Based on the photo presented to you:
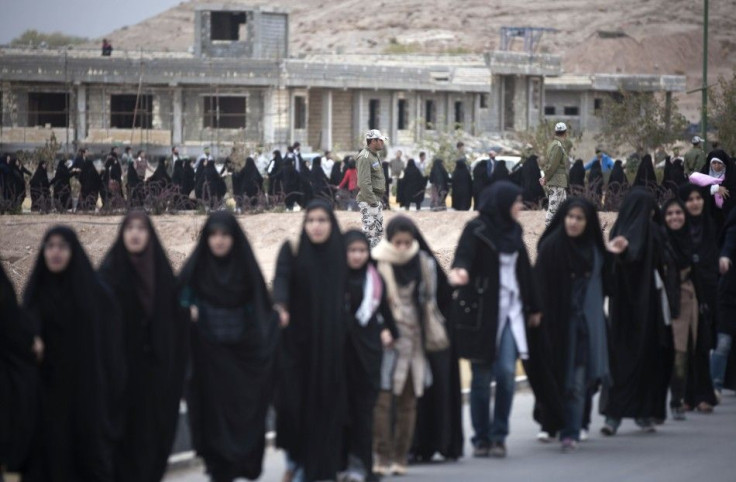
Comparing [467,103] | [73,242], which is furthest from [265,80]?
[73,242]

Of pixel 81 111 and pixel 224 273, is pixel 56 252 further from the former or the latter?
pixel 81 111

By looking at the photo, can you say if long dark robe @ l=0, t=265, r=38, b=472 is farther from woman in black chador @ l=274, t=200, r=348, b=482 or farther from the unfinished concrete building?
the unfinished concrete building

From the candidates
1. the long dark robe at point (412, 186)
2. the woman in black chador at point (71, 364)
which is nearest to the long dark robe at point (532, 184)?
the long dark robe at point (412, 186)

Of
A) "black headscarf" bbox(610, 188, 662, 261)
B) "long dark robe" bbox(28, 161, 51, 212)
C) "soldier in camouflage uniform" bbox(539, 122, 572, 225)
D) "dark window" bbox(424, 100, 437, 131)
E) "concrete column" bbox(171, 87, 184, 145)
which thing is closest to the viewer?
"black headscarf" bbox(610, 188, 662, 261)

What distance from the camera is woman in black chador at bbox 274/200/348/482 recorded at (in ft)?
23.6

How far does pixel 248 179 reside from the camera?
30.1 meters

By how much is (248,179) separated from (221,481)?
918 inches

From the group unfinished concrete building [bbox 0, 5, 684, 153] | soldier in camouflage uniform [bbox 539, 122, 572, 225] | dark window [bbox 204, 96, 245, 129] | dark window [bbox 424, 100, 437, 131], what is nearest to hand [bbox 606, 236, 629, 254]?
soldier in camouflage uniform [bbox 539, 122, 572, 225]

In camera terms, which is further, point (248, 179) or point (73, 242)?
point (248, 179)

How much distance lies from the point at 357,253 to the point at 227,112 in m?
40.3

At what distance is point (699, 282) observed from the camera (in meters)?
9.75

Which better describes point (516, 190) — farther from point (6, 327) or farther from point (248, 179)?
point (248, 179)

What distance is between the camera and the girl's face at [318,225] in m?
7.16

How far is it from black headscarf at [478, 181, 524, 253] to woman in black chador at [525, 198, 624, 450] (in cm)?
45
